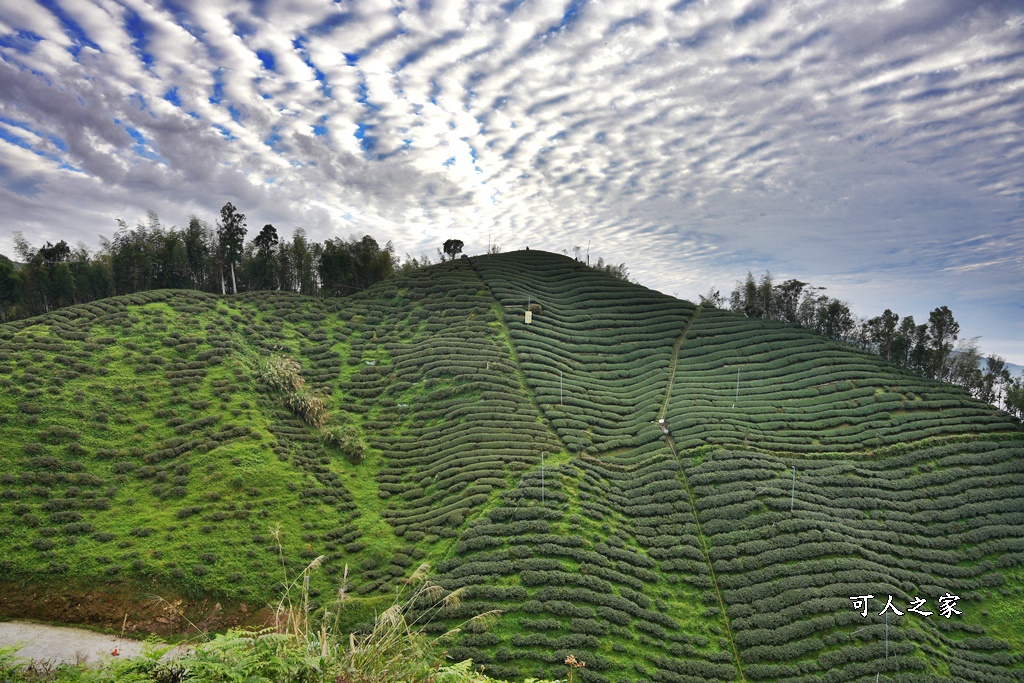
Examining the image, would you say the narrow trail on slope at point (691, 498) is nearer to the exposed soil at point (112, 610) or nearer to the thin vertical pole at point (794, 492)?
the thin vertical pole at point (794, 492)

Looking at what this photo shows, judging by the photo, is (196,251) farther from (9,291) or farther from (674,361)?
(674,361)

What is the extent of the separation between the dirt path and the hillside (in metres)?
1.10

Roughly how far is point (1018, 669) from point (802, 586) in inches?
523

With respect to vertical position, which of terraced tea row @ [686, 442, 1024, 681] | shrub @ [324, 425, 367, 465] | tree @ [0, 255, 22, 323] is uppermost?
tree @ [0, 255, 22, 323]

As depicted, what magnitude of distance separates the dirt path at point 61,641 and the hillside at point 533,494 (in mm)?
1101

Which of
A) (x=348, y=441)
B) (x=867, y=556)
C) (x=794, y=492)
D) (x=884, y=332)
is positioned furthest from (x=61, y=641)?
(x=884, y=332)

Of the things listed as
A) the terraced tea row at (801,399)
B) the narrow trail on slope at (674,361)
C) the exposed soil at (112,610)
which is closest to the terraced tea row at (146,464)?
the exposed soil at (112,610)

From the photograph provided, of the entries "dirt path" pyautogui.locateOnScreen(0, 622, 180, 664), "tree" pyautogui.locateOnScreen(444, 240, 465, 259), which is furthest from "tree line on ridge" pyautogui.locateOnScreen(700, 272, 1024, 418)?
"dirt path" pyautogui.locateOnScreen(0, 622, 180, 664)

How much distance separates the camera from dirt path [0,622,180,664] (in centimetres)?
2783

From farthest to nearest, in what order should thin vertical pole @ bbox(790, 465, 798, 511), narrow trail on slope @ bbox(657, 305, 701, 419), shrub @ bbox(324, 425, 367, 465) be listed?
narrow trail on slope @ bbox(657, 305, 701, 419) → shrub @ bbox(324, 425, 367, 465) → thin vertical pole @ bbox(790, 465, 798, 511)

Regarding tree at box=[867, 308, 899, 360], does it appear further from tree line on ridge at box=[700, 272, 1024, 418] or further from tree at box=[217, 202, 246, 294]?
tree at box=[217, 202, 246, 294]

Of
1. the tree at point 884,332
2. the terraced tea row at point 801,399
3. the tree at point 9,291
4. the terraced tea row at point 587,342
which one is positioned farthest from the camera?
the tree at point 884,332

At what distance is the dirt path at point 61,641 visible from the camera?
91.3ft

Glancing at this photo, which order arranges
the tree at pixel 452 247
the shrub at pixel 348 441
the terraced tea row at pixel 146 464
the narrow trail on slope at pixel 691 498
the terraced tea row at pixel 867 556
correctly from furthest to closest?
the tree at pixel 452 247 → the shrub at pixel 348 441 → the terraced tea row at pixel 146 464 → the narrow trail on slope at pixel 691 498 → the terraced tea row at pixel 867 556
